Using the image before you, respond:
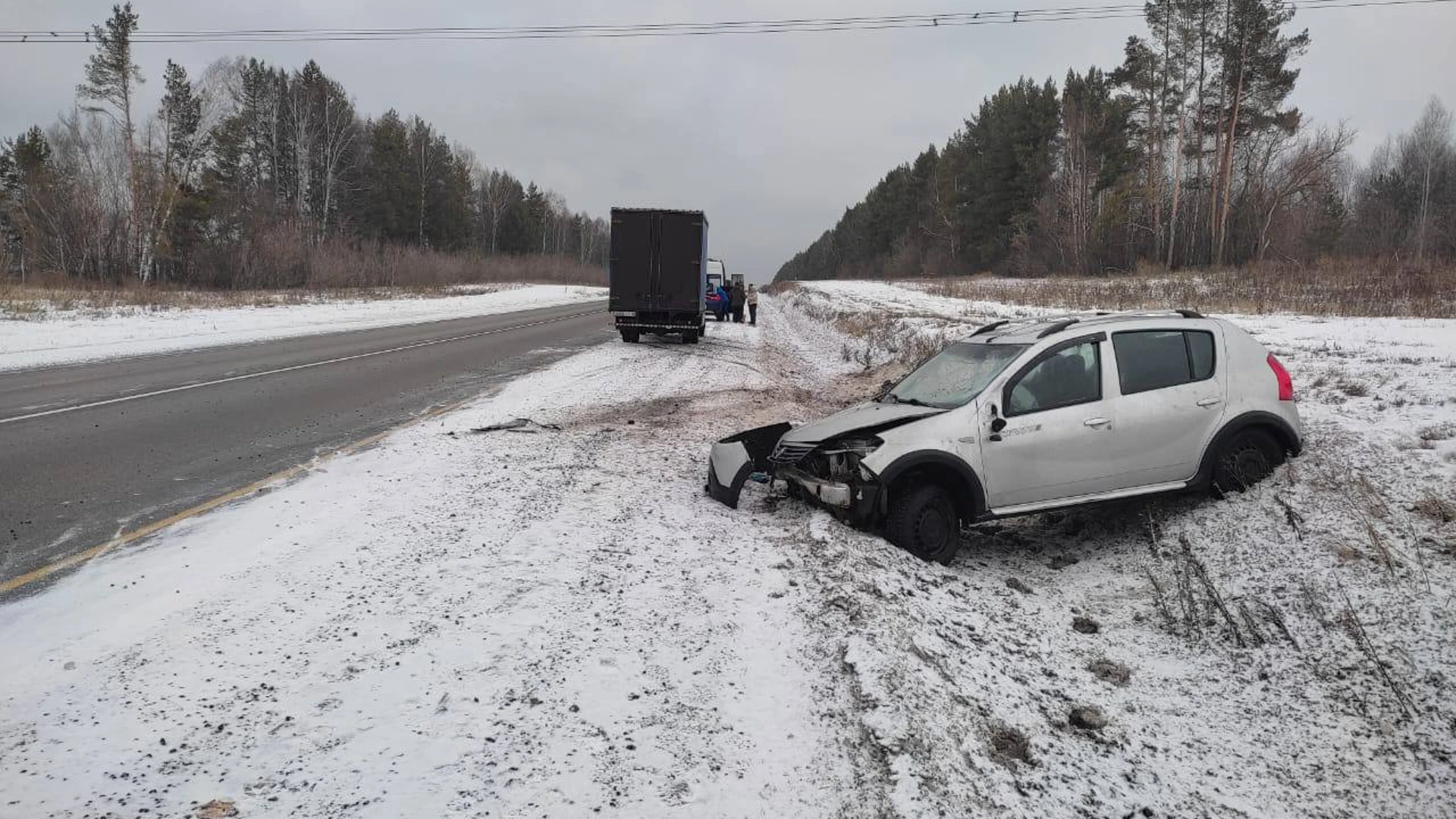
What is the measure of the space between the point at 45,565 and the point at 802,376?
12984mm

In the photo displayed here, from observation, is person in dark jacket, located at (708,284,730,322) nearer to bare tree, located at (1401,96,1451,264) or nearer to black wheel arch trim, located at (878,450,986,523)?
black wheel arch trim, located at (878,450,986,523)

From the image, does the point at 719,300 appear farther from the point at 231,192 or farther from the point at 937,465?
the point at 231,192

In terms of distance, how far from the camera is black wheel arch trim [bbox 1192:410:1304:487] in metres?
5.86

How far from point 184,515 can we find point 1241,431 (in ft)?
26.5

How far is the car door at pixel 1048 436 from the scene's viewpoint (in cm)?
549

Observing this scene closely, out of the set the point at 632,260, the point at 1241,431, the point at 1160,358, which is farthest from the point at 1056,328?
the point at 632,260

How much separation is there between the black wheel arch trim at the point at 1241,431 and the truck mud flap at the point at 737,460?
332 cm

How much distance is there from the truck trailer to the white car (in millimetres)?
14577

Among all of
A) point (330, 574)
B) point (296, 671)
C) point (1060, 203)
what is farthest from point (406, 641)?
point (1060, 203)

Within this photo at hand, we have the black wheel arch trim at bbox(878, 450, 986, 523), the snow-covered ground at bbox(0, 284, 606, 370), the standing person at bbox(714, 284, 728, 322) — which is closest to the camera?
the black wheel arch trim at bbox(878, 450, 986, 523)

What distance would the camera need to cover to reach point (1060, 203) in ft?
190

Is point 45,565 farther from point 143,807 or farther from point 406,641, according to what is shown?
point 143,807

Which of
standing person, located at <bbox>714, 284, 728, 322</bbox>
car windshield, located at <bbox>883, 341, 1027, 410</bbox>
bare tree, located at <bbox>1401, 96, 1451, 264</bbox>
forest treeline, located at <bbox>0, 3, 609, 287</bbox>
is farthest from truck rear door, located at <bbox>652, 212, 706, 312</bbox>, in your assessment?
bare tree, located at <bbox>1401, 96, 1451, 264</bbox>

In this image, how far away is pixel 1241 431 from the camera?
5.98 metres
